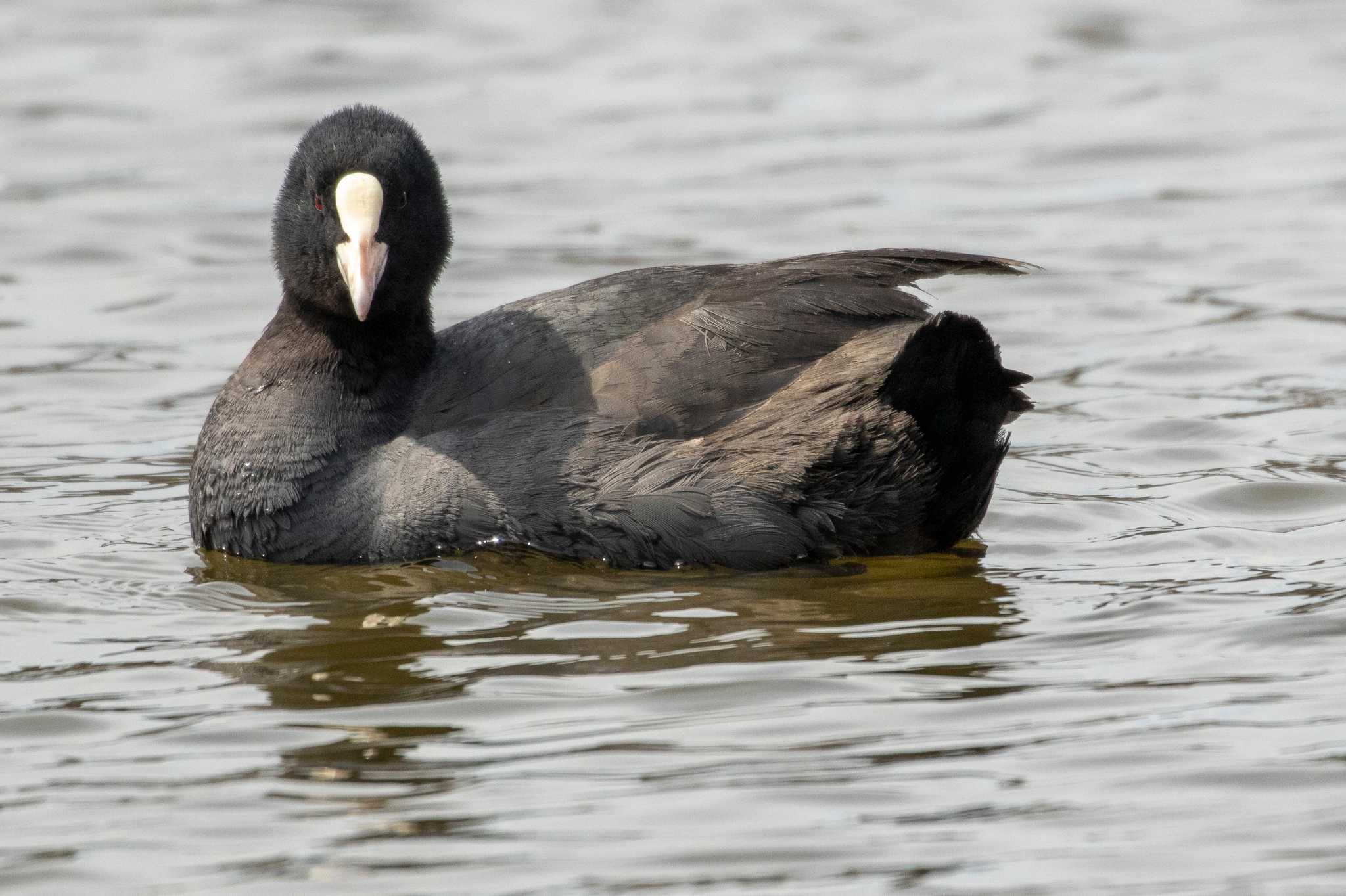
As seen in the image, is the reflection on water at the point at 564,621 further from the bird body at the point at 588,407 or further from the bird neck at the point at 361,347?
the bird neck at the point at 361,347

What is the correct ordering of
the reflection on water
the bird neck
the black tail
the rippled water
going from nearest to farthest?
1. the rippled water
2. the reflection on water
3. the black tail
4. the bird neck

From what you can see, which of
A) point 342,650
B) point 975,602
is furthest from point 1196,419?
point 342,650

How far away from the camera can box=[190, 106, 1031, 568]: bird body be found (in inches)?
198

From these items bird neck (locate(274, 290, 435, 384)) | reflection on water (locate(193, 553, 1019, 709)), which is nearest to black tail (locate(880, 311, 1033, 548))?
reflection on water (locate(193, 553, 1019, 709))

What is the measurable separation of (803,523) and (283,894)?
2.02 m

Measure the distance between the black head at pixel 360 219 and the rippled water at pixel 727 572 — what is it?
71 cm

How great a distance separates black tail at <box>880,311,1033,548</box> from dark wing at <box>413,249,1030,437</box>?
0.26 meters

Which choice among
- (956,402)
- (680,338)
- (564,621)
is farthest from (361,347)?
(956,402)

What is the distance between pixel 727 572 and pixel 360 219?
4.07ft

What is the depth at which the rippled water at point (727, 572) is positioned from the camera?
359 cm

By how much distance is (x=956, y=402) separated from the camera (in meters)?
5.11

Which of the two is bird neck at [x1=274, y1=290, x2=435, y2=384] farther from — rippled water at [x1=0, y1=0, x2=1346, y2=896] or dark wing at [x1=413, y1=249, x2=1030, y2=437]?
rippled water at [x1=0, y1=0, x2=1346, y2=896]

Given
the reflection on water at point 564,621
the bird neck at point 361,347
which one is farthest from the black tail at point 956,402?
the bird neck at point 361,347

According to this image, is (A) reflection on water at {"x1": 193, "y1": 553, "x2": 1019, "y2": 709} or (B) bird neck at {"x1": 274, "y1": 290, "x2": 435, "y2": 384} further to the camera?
(B) bird neck at {"x1": 274, "y1": 290, "x2": 435, "y2": 384}
